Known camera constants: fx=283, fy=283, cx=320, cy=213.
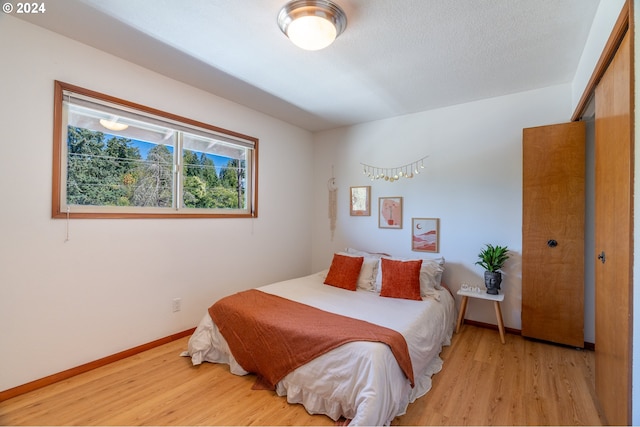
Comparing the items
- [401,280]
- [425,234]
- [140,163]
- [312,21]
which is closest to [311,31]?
[312,21]

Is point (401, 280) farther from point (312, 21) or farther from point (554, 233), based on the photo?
point (312, 21)

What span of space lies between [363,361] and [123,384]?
1.77m

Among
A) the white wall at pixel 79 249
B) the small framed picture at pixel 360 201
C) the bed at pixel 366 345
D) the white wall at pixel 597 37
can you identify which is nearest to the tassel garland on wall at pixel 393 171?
the small framed picture at pixel 360 201

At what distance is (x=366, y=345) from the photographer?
1714 mm

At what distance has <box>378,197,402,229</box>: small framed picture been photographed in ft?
12.0

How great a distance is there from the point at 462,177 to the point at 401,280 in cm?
143

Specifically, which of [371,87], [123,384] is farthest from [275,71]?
[123,384]

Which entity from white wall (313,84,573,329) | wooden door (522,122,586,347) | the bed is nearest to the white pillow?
the bed

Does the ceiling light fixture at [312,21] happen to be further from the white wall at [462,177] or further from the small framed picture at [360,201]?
the small framed picture at [360,201]

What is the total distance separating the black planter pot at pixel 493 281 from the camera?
282 centimetres

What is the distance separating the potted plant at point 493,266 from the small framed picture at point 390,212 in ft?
3.48

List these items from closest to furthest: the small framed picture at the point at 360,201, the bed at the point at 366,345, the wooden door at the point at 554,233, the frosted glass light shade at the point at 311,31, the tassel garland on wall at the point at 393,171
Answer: the bed at the point at 366,345 < the frosted glass light shade at the point at 311,31 < the wooden door at the point at 554,233 < the tassel garland on wall at the point at 393,171 < the small framed picture at the point at 360,201

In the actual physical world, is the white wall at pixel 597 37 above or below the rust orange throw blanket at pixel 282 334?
above

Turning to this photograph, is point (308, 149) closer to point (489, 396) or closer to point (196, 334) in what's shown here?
point (196, 334)
